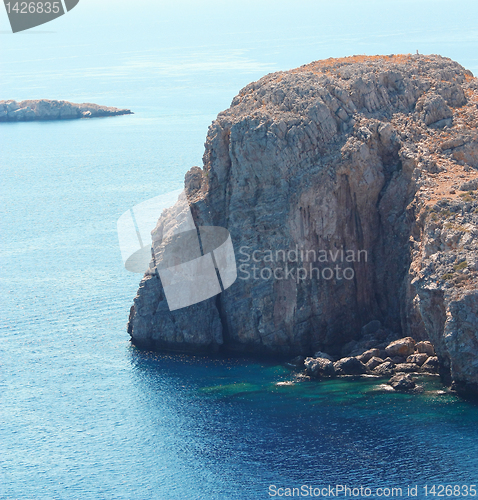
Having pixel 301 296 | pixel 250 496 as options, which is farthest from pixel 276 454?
pixel 301 296

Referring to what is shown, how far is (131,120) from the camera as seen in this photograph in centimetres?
18488

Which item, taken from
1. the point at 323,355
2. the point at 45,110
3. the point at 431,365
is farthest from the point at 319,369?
the point at 45,110

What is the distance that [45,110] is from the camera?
198 m

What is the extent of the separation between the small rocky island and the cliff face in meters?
124

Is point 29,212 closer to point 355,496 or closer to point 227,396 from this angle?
point 227,396

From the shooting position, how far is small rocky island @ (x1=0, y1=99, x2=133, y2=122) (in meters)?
196

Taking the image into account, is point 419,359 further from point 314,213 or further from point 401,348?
point 314,213

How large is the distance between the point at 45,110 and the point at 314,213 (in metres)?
137

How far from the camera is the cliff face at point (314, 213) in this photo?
74062 millimetres

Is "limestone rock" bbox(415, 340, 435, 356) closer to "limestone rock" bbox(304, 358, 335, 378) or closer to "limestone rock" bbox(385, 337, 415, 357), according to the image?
"limestone rock" bbox(385, 337, 415, 357)

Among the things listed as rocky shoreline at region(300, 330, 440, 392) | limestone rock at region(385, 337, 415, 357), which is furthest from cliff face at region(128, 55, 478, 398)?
rocky shoreline at region(300, 330, 440, 392)

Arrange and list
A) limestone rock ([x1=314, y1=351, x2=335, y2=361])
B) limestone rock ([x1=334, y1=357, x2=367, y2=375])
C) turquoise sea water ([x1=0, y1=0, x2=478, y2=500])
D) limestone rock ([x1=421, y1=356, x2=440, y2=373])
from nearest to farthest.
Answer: turquoise sea water ([x1=0, y1=0, x2=478, y2=500])
limestone rock ([x1=421, y1=356, x2=440, y2=373])
limestone rock ([x1=334, y1=357, x2=367, y2=375])
limestone rock ([x1=314, y1=351, x2=335, y2=361])

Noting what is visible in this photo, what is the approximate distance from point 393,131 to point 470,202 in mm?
11608

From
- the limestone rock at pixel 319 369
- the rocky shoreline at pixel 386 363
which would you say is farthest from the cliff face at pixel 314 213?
the limestone rock at pixel 319 369
